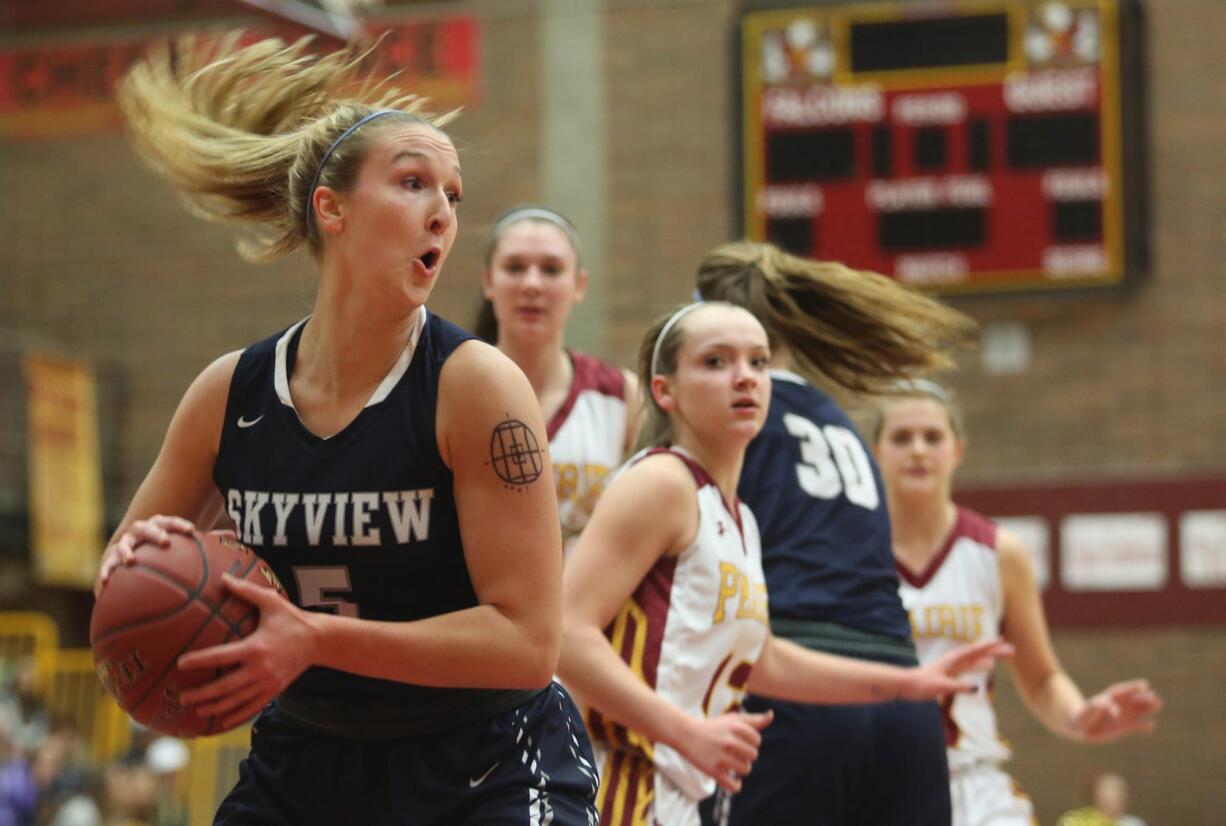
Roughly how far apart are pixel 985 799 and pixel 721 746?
2.05m

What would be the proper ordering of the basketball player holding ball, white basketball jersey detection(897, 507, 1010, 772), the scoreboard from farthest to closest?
1. the scoreboard
2. white basketball jersey detection(897, 507, 1010, 772)
3. the basketball player holding ball

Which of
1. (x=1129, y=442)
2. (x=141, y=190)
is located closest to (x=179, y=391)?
(x=141, y=190)

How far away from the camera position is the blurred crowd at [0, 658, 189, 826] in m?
10.2

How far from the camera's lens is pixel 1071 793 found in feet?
40.3

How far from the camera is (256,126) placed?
3336 millimetres

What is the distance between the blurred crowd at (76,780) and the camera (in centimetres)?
1023

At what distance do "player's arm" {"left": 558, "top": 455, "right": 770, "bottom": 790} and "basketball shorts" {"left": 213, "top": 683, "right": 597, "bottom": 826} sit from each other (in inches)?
23.7

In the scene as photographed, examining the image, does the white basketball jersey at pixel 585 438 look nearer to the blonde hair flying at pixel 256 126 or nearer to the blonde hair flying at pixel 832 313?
the blonde hair flying at pixel 832 313

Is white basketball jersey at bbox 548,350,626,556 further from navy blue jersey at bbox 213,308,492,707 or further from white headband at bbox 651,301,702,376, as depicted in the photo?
navy blue jersey at bbox 213,308,492,707

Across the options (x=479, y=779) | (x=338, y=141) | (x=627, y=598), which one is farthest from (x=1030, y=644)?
(x=338, y=141)

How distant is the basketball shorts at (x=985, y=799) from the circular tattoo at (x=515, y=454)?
9.53 feet

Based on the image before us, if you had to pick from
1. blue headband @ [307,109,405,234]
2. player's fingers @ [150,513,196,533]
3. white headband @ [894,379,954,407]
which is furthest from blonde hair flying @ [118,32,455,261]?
white headband @ [894,379,954,407]

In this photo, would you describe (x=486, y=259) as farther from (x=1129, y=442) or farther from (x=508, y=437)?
(x=1129, y=442)

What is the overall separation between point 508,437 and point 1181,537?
33.0ft
